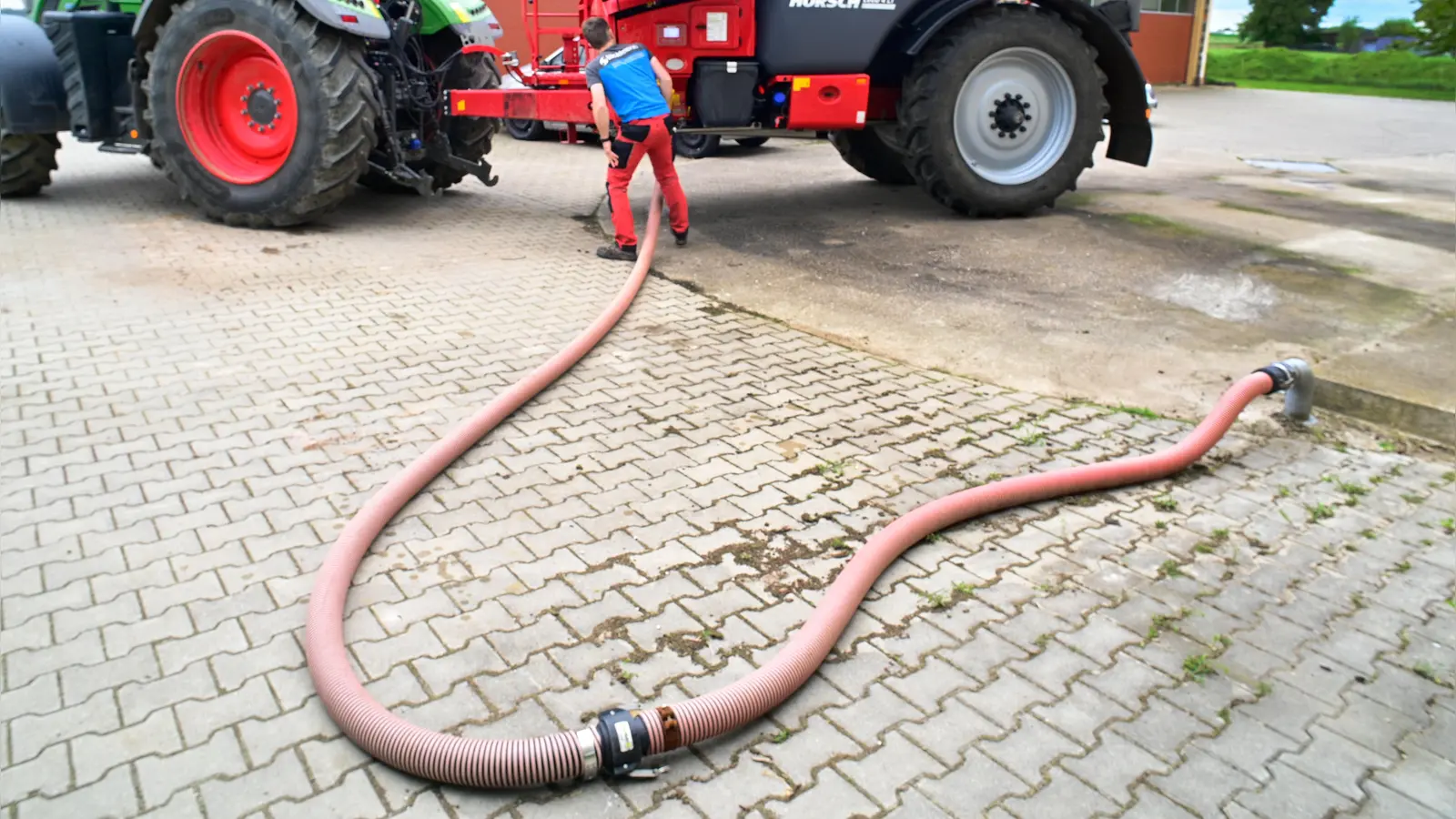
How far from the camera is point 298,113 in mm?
7598

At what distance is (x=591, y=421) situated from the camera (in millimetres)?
4605

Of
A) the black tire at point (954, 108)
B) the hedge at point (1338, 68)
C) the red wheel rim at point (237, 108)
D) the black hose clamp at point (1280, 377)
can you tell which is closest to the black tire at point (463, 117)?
the red wheel rim at point (237, 108)

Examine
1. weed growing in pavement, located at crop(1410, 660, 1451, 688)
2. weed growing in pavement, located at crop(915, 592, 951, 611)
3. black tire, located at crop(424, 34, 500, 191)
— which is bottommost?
weed growing in pavement, located at crop(1410, 660, 1451, 688)

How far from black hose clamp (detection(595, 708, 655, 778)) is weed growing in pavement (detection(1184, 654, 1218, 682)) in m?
1.57

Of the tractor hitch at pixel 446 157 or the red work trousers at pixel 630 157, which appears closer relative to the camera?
the red work trousers at pixel 630 157

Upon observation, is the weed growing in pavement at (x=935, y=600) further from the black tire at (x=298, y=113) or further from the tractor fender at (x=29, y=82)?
the tractor fender at (x=29, y=82)

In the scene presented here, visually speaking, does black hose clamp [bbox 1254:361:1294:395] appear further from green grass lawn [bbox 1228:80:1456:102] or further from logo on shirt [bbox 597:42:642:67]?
green grass lawn [bbox 1228:80:1456:102]

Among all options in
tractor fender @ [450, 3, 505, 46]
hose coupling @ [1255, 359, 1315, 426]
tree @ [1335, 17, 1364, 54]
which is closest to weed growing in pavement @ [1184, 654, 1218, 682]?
hose coupling @ [1255, 359, 1315, 426]

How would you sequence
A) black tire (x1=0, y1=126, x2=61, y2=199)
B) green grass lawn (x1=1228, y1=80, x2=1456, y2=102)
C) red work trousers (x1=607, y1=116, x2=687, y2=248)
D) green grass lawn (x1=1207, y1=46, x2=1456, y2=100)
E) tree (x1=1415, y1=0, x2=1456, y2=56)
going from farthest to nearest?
1. green grass lawn (x1=1207, y1=46, x2=1456, y2=100)
2. green grass lawn (x1=1228, y1=80, x2=1456, y2=102)
3. black tire (x1=0, y1=126, x2=61, y2=199)
4. red work trousers (x1=607, y1=116, x2=687, y2=248)
5. tree (x1=1415, y1=0, x2=1456, y2=56)

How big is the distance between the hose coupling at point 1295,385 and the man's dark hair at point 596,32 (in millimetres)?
4467

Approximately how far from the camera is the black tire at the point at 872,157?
984 centimetres

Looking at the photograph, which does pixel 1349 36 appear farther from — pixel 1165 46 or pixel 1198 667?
pixel 1198 667

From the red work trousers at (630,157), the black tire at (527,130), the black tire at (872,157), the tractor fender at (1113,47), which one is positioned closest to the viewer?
the red work trousers at (630,157)

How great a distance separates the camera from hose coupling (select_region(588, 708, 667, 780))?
8.13 feet
